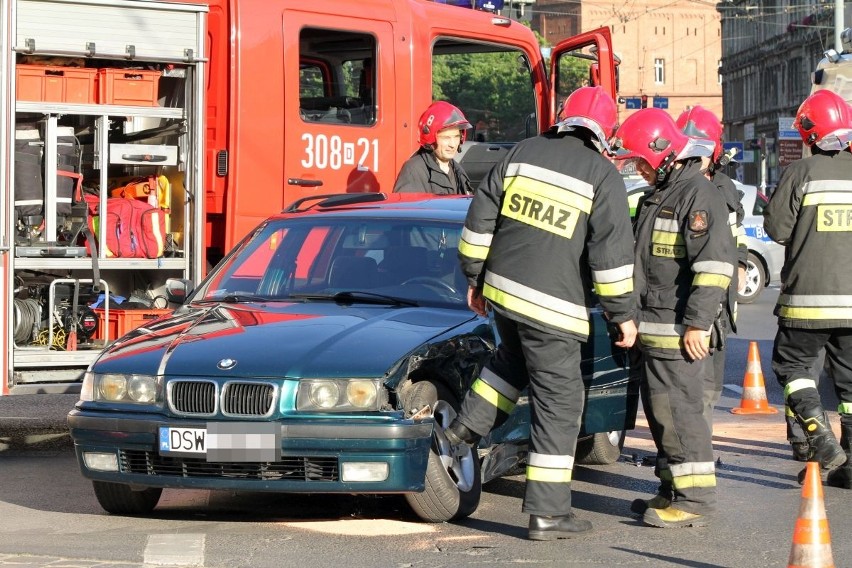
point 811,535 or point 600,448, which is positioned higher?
point 811,535

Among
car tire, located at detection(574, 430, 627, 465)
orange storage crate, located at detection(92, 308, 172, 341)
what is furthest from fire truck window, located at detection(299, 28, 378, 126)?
car tire, located at detection(574, 430, 627, 465)

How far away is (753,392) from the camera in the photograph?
10.9m

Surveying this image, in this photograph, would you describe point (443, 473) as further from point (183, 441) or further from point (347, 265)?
point (347, 265)

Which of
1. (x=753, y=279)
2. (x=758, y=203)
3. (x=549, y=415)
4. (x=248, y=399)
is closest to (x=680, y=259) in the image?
(x=549, y=415)

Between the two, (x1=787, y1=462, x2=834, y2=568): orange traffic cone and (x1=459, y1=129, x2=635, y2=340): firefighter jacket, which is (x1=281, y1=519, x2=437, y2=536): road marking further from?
(x1=787, y1=462, x2=834, y2=568): orange traffic cone

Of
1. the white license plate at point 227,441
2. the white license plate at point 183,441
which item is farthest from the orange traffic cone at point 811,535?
the white license plate at point 183,441

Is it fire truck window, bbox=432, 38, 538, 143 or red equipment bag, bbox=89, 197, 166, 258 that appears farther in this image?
fire truck window, bbox=432, 38, 538, 143

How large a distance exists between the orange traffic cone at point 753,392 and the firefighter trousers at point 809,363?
9.55 ft

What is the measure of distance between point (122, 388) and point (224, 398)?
0.54m

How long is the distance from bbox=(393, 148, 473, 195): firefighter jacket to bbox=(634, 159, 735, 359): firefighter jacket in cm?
327

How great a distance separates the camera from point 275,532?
254 inches

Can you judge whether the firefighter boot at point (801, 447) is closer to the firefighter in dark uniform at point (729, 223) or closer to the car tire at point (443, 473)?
the firefighter in dark uniform at point (729, 223)

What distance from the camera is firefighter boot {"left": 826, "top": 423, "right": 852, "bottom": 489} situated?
7.63 m

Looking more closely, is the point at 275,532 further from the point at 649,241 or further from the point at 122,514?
the point at 649,241
